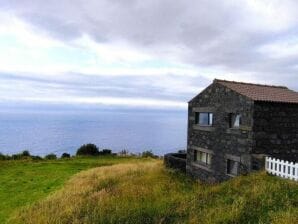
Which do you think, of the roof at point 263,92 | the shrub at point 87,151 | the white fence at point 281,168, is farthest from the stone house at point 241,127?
the shrub at point 87,151

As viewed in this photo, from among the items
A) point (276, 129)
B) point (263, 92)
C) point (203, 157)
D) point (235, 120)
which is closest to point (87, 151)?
point (203, 157)

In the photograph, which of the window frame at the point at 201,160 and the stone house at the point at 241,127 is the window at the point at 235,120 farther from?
the window frame at the point at 201,160

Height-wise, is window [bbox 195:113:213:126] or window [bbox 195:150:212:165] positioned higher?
window [bbox 195:113:213:126]

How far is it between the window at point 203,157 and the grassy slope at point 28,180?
9.42 m

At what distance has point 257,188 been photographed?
49.0 feet

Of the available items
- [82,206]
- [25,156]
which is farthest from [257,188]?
[25,156]

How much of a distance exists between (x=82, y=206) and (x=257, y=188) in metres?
7.50

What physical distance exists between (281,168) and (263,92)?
635cm

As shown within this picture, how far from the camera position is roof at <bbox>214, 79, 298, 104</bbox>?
66.4 ft

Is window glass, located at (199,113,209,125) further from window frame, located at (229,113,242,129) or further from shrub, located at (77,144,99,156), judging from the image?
shrub, located at (77,144,99,156)

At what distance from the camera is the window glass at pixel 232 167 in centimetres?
2100

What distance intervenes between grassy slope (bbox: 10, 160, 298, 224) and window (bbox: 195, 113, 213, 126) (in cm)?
465

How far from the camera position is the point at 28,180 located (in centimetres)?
2777

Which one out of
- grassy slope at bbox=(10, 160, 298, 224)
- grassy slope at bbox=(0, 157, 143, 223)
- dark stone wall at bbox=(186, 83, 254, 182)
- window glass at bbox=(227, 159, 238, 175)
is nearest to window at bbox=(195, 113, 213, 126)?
dark stone wall at bbox=(186, 83, 254, 182)
